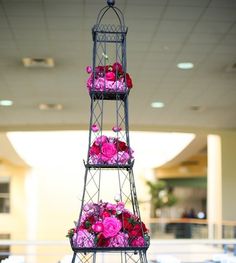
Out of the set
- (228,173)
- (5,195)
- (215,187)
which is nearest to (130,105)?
(228,173)

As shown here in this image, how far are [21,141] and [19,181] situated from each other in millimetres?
5702

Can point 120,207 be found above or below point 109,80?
below

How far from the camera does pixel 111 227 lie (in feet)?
9.14

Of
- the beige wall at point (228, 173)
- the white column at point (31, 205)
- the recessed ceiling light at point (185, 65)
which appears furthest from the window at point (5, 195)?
the recessed ceiling light at point (185, 65)

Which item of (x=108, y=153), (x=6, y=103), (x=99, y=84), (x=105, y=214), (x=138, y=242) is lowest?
(x=138, y=242)

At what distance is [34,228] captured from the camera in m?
20.7

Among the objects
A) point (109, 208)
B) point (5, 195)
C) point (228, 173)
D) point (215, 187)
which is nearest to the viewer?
point (109, 208)

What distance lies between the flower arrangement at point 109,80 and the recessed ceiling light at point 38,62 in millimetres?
4082

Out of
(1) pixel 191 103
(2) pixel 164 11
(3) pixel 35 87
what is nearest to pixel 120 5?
(2) pixel 164 11

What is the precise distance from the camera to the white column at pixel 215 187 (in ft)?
42.5

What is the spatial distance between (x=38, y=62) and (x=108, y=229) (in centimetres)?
468

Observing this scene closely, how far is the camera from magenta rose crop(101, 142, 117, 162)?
2904mm

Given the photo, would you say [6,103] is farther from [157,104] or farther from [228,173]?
[228,173]

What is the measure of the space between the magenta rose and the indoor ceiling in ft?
8.50
